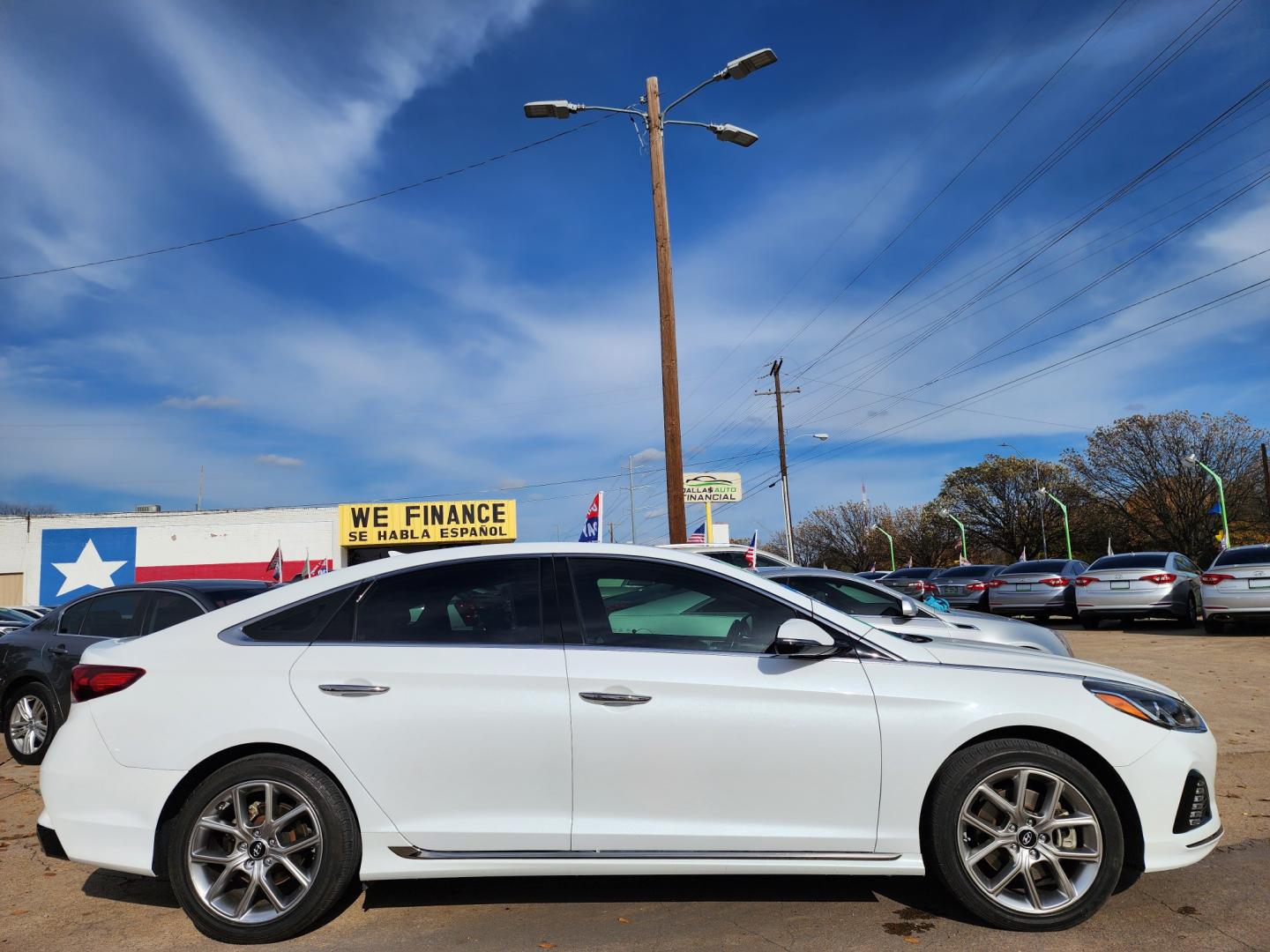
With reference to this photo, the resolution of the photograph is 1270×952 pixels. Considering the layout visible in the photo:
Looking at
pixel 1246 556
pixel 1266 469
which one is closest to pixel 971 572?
pixel 1246 556

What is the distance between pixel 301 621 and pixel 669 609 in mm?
1580

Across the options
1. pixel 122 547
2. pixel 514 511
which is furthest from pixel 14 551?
pixel 514 511

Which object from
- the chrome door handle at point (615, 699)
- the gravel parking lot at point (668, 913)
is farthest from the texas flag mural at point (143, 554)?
the chrome door handle at point (615, 699)

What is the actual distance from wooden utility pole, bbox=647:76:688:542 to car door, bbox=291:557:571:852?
9071 mm

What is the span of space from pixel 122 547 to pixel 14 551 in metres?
4.70

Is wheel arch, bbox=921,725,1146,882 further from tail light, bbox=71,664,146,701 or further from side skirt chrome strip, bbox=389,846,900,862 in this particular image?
tail light, bbox=71,664,146,701

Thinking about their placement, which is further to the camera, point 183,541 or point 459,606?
point 183,541

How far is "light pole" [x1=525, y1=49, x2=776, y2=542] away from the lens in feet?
41.6

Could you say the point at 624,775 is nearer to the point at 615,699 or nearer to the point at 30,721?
the point at 615,699

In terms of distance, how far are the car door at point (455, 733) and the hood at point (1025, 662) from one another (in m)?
1.63

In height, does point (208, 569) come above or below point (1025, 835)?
above

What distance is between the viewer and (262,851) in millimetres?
3551

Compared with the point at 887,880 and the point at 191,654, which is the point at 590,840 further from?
the point at 191,654

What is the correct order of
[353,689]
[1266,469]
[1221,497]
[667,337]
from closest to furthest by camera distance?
[353,689], [667,337], [1221,497], [1266,469]
